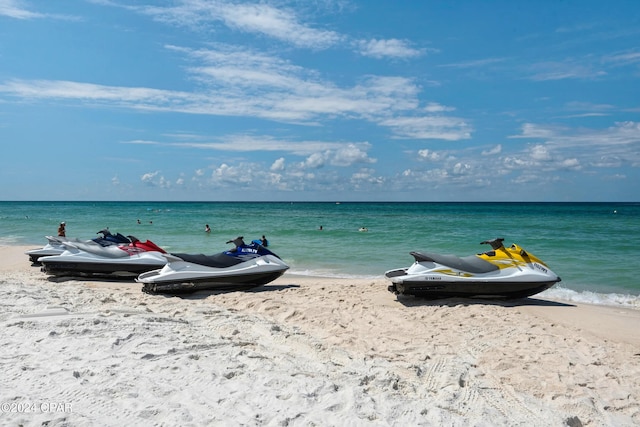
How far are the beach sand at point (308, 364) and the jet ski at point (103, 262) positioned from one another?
2302 millimetres

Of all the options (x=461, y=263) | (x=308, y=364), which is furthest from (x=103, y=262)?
(x=461, y=263)

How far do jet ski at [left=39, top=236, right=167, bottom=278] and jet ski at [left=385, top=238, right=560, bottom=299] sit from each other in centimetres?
511

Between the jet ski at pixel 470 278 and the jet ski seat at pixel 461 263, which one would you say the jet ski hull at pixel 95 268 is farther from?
the jet ski seat at pixel 461 263

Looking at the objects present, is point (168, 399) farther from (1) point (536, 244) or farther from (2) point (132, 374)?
(1) point (536, 244)

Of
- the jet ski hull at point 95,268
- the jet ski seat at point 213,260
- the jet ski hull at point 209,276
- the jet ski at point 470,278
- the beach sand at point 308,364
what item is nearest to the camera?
the beach sand at point 308,364

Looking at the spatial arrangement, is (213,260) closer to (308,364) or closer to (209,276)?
(209,276)

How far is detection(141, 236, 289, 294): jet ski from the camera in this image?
848cm

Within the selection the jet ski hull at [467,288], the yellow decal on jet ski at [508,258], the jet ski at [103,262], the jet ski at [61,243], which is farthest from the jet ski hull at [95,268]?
the yellow decal on jet ski at [508,258]

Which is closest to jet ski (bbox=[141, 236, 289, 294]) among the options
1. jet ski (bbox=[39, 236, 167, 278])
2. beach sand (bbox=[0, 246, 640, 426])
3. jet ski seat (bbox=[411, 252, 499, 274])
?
beach sand (bbox=[0, 246, 640, 426])

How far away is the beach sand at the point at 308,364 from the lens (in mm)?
3381

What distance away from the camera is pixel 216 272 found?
876 cm

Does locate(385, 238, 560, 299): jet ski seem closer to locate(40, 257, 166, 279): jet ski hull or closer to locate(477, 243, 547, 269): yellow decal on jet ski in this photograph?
locate(477, 243, 547, 269): yellow decal on jet ski

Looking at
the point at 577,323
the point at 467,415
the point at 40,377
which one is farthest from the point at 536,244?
the point at 40,377

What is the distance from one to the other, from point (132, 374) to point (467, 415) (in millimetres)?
2617
